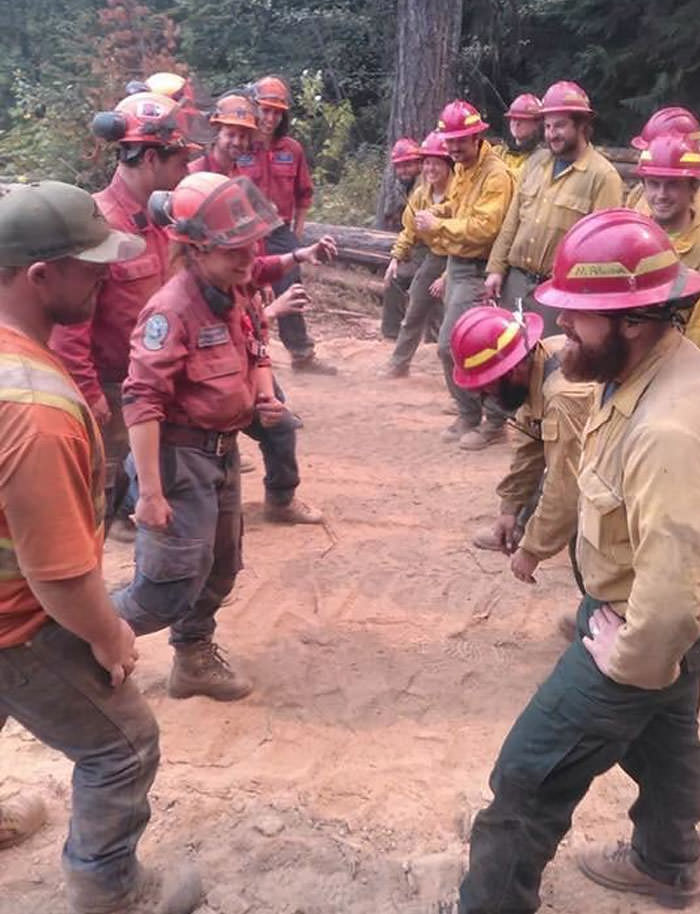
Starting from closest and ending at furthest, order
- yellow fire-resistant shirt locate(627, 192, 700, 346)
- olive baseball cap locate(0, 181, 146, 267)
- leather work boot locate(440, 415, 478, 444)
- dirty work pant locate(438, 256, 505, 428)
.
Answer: olive baseball cap locate(0, 181, 146, 267), yellow fire-resistant shirt locate(627, 192, 700, 346), dirty work pant locate(438, 256, 505, 428), leather work boot locate(440, 415, 478, 444)

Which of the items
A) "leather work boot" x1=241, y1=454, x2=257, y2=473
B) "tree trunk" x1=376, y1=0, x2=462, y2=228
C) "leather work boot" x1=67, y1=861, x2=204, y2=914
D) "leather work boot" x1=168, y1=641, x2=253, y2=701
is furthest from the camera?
"tree trunk" x1=376, y1=0, x2=462, y2=228

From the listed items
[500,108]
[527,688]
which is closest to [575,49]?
[500,108]

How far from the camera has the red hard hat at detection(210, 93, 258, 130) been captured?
Result: 7344 millimetres

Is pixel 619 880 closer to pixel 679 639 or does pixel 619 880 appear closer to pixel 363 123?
pixel 679 639

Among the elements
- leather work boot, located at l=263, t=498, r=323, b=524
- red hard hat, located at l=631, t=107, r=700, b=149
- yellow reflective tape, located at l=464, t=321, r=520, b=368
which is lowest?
leather work boot, located at l=263, t=498, r=323, b=524

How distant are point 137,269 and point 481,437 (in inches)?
125

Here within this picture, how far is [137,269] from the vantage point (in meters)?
5.14

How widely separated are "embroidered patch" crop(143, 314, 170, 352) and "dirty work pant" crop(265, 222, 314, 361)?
186 inches

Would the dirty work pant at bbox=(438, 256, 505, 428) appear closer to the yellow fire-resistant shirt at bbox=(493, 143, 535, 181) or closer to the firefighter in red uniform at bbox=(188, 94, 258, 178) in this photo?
the yellow fire-resistant shirt at bbox=(493, 143, 535, 181)

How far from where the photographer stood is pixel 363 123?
1634 centimetres

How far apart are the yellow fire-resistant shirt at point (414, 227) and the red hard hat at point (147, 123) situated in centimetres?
306

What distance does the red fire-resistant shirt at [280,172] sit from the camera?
8.43m

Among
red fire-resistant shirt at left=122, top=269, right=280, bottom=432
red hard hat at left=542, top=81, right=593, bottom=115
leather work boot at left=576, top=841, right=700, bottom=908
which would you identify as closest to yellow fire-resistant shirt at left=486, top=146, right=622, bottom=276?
red hard hat at left=542, top=81, right=593, bottom=115

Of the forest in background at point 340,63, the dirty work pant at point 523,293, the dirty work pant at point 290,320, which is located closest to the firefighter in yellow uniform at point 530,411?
the dirty work pant at point 523,293
